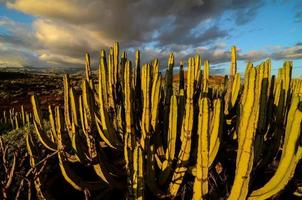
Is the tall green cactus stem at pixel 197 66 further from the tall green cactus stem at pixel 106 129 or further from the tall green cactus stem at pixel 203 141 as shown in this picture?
the tall green cactus stem at pixel 203 141

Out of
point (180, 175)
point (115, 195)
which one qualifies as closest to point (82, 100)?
point (115, 195)

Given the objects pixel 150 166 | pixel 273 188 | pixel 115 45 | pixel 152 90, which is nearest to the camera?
pixel 273 188

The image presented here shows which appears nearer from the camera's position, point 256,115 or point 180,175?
point 256,115

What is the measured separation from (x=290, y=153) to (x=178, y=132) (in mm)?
1441

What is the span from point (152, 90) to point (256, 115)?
61.3 inches

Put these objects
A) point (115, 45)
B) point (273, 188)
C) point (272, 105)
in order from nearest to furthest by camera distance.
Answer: point (273, 188) → point (272, 105) → point (115, 45)

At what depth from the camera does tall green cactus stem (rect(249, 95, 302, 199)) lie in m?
2.62

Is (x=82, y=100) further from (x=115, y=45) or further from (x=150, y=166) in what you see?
(x=150, y=166)

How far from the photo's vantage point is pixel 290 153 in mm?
2693

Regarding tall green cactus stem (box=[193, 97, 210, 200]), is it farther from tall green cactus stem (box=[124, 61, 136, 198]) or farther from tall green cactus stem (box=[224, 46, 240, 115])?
tall green cactus stem (box=[224, 46, 240, 115])

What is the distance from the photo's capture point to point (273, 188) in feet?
9.48

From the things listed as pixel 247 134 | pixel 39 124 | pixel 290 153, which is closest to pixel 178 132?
pixel 247 134

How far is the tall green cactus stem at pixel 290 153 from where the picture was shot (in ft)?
8.61

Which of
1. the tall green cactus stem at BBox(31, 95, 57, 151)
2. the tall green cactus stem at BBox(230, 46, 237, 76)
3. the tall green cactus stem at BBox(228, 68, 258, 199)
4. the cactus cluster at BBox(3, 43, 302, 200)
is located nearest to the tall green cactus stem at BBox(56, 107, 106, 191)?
the cactus cluster at BBox(3, 43, 302, 200)
